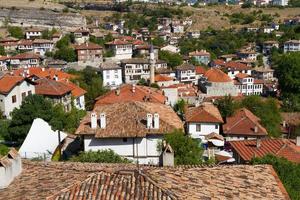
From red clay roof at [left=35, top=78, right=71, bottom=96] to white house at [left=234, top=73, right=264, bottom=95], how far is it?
2910 cm

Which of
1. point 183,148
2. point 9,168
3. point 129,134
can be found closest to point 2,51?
point 129,134

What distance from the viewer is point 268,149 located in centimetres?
2127

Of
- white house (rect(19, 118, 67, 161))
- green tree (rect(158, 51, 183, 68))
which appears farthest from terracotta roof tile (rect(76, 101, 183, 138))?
green tree (rect(158, 51, 183, 68))

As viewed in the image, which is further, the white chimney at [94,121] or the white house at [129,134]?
the white chimney at [94,121]

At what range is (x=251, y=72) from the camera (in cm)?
6762

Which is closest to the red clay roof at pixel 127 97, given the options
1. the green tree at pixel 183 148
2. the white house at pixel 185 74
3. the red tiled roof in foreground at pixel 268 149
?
the red tiled roof in foreground at pixel 268 149

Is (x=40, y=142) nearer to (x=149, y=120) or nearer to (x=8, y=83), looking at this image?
(x=149, y=120)

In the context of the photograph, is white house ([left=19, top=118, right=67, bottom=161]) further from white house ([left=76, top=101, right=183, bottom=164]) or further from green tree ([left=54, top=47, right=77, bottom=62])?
green tree ([left=54, top=47, right=77, bottom=62])

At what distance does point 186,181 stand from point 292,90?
50347 mm

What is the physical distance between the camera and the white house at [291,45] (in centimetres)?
8038

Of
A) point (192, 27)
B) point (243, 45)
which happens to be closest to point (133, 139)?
point (243, 45)

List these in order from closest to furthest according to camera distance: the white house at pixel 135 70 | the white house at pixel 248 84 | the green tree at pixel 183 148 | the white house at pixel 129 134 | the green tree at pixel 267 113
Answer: the green tree at pixel 183 148, the white house at pixel 129 134, the green tree at pixel 267 113, the white house at pixel 135 70, the white house at pixel 248 84

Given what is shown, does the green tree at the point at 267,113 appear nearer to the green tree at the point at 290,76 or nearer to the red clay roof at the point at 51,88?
the red clay roof at the point at 51,88

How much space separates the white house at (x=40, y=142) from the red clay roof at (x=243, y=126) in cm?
1177
